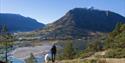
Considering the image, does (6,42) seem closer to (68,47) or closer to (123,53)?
(68,47)

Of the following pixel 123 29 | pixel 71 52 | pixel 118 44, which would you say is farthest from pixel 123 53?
pixel 71 52

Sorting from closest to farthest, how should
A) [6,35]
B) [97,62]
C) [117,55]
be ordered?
[97,62]
[117,55]
[6,35]

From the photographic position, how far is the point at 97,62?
97.3 ft

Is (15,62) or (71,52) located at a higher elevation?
(71,52)

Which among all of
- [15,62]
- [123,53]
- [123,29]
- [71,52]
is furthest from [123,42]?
[15,62]

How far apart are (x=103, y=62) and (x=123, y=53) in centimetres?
1135

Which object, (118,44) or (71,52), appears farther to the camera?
(71,52)

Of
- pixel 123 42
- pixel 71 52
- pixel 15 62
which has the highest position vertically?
pixel 123 42

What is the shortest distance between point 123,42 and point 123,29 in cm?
1969

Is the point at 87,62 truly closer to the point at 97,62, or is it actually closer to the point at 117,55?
the point at 97,62

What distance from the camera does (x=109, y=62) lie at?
30.9 m

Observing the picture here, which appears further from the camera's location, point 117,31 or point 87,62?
point 117,31

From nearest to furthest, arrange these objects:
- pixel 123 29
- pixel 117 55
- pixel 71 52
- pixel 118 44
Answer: pixel 117 55
pixel 118 44
pixel 123 29
pixel 71 52

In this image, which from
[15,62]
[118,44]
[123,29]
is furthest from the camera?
[15,62]
